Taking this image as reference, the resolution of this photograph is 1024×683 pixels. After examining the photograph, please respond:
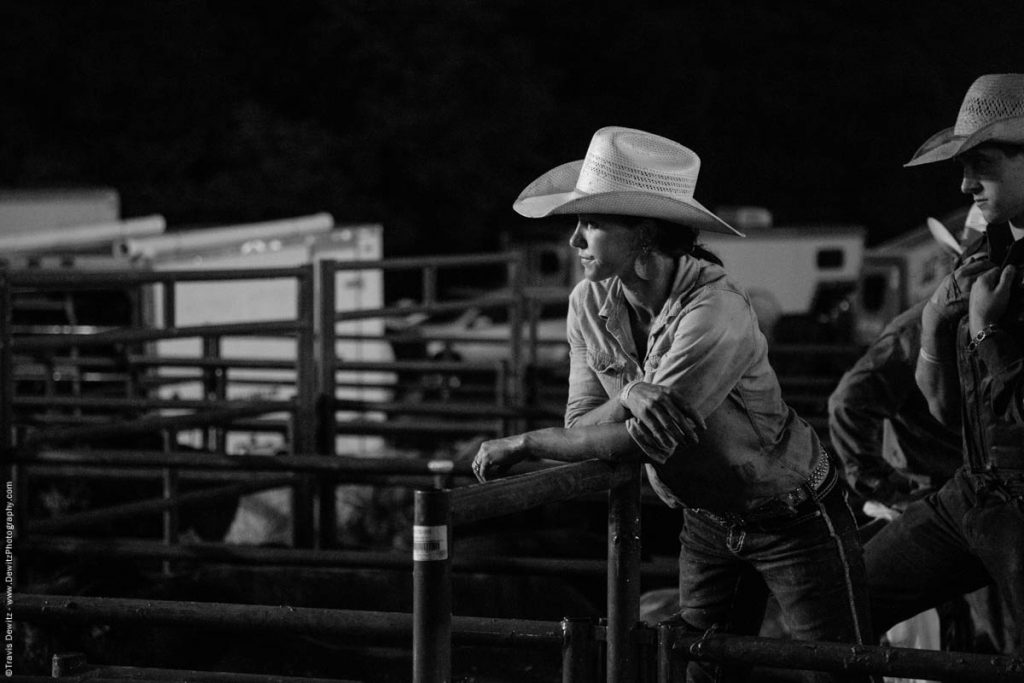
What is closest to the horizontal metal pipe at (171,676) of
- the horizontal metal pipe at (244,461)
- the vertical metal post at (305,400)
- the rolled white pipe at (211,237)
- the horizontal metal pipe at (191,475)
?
the horizontal metal pipe at (244,461)

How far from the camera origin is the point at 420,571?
8.88ft

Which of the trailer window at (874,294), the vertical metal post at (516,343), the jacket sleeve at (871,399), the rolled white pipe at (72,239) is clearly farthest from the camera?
the trailer window at (874,294)

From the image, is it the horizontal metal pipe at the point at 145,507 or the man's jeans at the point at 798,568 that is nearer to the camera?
the man's jeans at the point at 798,568

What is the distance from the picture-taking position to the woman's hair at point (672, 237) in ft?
11.8

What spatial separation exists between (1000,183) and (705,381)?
0.96m

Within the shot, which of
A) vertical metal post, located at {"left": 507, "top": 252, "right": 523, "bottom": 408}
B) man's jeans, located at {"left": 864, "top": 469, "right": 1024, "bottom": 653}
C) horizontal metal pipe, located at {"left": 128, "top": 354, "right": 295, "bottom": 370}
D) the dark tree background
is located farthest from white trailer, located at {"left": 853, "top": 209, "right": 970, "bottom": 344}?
man's jeans, located at {"left": 864, "top": 469, "right": 1024, "bottom": 653}

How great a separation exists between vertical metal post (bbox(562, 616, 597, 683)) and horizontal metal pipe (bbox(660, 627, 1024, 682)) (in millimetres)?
172

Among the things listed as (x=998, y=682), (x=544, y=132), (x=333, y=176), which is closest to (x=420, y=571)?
(x=998, y=682)

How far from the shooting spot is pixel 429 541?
2695 mm

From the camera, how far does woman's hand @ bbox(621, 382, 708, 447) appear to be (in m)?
3.29

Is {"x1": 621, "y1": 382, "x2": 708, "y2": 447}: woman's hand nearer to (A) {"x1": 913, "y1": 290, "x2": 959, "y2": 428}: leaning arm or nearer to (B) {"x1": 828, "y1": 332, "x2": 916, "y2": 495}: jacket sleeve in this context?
(A) {"x1": 913, "y1": 290, "x2": 959, "y2": 428}: leaning arm

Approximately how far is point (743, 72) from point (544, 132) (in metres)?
8.07

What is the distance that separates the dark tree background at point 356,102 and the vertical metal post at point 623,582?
1010 inches

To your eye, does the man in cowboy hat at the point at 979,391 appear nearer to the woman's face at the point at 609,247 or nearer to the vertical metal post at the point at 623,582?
the woman's face at the point at 609,247
